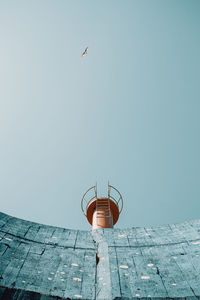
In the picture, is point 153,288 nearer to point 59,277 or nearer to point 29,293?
point 59,277

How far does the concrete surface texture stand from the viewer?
4473mm

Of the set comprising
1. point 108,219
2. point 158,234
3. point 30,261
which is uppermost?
point 108,219

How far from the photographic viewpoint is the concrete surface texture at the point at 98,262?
14.7ft

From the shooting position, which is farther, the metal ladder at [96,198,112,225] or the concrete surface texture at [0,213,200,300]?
the metal ladder at [96,198,112,225]

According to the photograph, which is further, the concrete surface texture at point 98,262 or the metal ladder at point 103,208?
the metal ladder at point 103,208

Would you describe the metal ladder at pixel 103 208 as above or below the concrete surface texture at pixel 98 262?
above

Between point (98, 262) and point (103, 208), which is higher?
point (103, 208)

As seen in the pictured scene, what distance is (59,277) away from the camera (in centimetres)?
498

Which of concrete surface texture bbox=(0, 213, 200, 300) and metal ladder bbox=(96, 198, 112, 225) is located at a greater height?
metal ladder bbox=(96, 198, 112, 225)

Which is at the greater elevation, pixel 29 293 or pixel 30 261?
pixel 30 261

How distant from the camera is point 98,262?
18.7 feet

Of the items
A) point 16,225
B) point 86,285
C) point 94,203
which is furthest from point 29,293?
point 94,203

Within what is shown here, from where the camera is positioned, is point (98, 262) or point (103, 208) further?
point (103, 208)

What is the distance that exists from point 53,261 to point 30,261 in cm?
58
